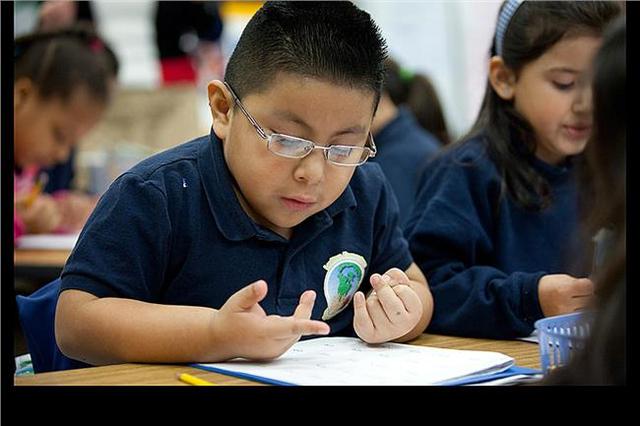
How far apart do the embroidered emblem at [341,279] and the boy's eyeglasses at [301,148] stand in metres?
0.14

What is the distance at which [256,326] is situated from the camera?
90 cm

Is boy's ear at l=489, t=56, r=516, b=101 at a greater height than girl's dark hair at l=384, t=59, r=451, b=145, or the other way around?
girl's dark hair at l=384, t=59, r=451, b=145

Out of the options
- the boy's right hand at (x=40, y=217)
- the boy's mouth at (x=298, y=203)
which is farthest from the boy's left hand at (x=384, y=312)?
the boy's right hand at (x=40, y=217)

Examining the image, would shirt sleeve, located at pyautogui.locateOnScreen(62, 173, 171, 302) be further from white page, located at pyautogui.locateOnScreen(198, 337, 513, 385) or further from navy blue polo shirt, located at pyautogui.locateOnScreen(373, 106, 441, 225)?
navy blue polo shirt, located at pyautogui.locateOnScreen(373, 106, 441, 225)

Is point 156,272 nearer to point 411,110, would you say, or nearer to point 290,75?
point 290,75

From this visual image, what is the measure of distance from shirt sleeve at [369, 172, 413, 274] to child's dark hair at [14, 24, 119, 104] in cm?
112

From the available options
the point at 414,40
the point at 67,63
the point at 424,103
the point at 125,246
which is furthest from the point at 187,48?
the point at 125,246

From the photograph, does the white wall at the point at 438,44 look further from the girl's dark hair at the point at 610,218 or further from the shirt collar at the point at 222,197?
the girl's dark hair at the point at 610,218

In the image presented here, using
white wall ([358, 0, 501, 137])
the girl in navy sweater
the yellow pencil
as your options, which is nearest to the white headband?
the girl in navy sweater

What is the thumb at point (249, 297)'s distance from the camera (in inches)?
34.2

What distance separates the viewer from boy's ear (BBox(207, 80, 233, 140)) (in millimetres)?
1059

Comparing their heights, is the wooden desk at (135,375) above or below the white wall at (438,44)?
below
